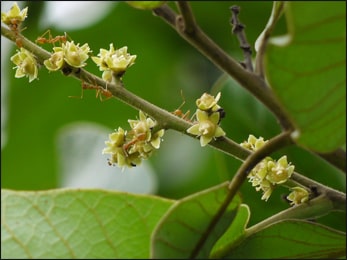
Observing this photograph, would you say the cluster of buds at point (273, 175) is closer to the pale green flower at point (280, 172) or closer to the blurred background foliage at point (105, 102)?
the pale green flower at point (280, 172)

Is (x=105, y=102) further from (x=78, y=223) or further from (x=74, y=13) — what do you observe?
(x=78, y=223)

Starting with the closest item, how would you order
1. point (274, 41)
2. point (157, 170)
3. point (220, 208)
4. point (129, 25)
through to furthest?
point (274, 41)
point (220, 208)
point (157, 170)
point (129, 25)

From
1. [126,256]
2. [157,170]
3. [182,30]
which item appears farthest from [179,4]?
[157,170]

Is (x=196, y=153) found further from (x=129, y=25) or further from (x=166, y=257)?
(x=166, y=257)

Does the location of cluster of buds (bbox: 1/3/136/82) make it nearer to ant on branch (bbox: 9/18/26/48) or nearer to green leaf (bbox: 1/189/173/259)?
ant on branch (bbox: 9/18/26/48)

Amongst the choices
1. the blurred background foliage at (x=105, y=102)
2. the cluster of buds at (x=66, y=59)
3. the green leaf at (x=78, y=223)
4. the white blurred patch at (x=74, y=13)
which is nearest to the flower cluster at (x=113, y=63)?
the cluster of buds at (x=66, y=59)

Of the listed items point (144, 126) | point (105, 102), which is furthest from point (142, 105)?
point (105, 102)

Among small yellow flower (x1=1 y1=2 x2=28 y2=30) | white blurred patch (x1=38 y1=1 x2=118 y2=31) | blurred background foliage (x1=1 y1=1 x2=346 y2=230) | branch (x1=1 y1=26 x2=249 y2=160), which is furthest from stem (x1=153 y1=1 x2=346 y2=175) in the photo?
white blurred patch (x1=38 y1=1 x2=118 y2=31)
